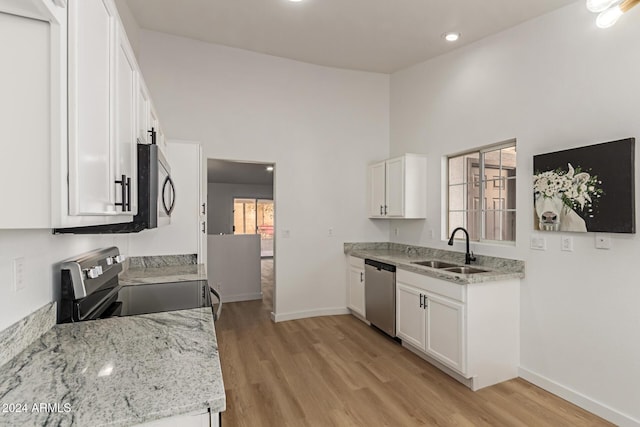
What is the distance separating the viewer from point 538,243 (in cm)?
273

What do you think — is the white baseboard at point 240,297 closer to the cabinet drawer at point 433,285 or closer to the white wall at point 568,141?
the cabinet drawer at point 433,285

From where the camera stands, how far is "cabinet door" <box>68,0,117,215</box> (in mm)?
813

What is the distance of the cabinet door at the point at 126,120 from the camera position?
3.95 feet

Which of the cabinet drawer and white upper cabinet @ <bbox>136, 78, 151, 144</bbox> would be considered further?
the cabinet drawer

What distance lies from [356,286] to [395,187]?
4.41ft

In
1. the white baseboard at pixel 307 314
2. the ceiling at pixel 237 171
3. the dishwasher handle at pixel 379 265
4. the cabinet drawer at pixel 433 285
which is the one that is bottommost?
the white baseboard at pixel 307 314

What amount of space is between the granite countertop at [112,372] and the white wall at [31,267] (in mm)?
51

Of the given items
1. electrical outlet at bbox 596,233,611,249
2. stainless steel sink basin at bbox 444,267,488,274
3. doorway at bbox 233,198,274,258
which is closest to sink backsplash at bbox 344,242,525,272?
stainless steel sink basin at bbox 444,267,488,274

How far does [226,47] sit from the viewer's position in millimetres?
3916

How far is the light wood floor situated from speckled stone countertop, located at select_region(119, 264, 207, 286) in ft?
3.03

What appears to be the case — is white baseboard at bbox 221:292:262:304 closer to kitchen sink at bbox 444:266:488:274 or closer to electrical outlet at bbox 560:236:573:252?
kitchen sink at bbox 444:266:488:274

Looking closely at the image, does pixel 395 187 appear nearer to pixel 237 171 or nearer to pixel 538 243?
pixel 538 243

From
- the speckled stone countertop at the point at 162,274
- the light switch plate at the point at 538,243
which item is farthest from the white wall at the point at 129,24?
the light switch plate at the point at 538,243

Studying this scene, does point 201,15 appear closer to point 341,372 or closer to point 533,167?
point 533,167
